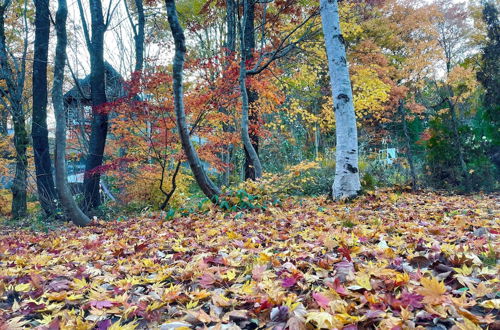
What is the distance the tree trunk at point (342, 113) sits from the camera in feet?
14.5

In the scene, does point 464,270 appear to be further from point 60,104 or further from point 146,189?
point 146,189

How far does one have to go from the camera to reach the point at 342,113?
4.50 meters

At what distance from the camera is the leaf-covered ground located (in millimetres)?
1060

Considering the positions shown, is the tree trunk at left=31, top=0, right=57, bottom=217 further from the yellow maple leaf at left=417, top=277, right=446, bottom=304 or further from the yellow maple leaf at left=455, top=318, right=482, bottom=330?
the yellow maple leaf at left=455, top=318, right=482, bottom=330

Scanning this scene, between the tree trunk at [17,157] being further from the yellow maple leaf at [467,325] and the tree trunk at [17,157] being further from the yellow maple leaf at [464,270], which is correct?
the yellow maple leaf at [467,325]

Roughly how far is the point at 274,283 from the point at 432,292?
0.57m

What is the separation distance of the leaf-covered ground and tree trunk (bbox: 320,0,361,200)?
6.58ft

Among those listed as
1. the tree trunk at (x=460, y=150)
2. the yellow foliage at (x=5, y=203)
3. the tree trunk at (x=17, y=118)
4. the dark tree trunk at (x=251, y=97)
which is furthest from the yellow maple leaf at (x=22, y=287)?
the yellow foliage at (x=5, y=203)

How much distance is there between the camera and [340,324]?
0.97 meters

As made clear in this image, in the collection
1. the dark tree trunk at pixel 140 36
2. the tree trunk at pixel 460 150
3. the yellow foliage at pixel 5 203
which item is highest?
the dark tree trunk at pixel 140 36

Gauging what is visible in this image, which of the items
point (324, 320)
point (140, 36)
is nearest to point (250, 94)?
point (140, 36)

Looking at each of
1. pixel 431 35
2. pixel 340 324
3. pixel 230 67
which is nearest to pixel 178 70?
pixel 230 67

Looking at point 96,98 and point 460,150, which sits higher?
point 96,98

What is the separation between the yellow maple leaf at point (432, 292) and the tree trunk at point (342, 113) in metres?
3.38
